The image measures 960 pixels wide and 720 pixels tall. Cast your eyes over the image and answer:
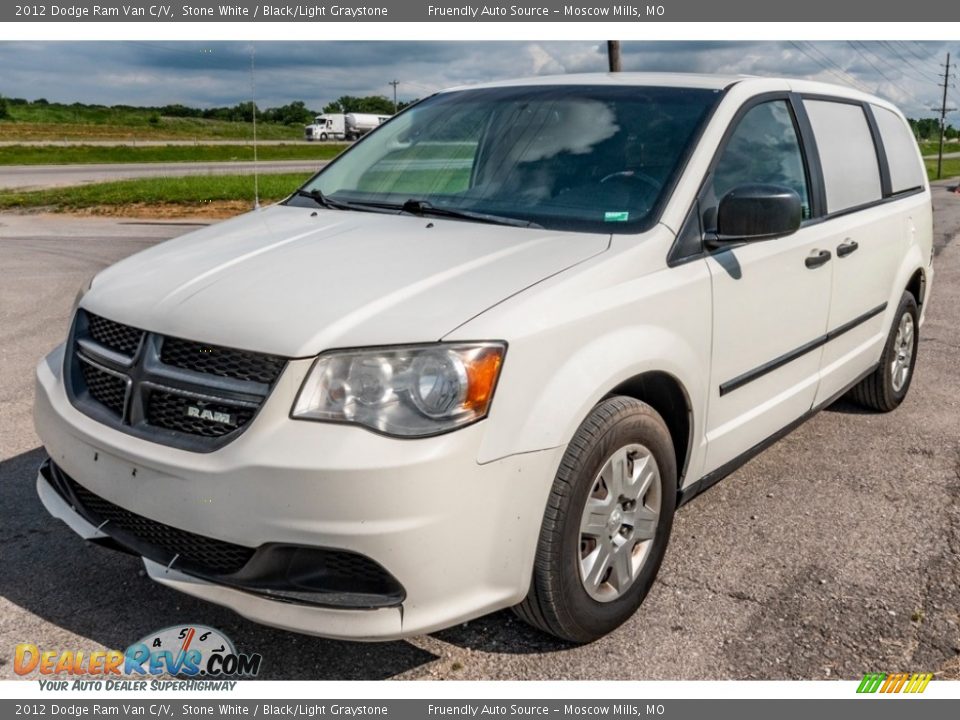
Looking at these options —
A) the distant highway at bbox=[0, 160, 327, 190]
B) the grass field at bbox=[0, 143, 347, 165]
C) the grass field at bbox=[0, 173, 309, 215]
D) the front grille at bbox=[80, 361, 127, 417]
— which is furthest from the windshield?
the grass field at bbox=[0, 143, 347, 165]

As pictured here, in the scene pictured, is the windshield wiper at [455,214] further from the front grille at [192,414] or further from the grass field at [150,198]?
the grass field at [150,198]

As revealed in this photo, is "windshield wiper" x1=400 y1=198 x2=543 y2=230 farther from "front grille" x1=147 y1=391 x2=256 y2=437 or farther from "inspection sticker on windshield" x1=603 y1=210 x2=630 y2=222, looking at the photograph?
"front grille" x1=147 y1=391 x2=256 y2=437

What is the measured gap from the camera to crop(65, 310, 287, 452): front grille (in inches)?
103

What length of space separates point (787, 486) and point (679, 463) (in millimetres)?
1311

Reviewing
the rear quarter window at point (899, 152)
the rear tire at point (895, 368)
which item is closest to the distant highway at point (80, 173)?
the rear quarter window at point (899, 152)

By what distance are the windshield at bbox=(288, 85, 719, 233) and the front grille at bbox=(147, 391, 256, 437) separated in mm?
→ 1299

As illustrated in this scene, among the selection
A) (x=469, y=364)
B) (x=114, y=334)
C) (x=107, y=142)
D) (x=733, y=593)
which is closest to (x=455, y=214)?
(x=469, y=364)

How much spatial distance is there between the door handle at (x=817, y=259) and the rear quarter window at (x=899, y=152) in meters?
1.39

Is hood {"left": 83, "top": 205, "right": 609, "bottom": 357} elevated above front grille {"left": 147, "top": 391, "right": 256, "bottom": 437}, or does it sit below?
above

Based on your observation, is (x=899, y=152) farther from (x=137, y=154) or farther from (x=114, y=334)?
(x=137, y=154)

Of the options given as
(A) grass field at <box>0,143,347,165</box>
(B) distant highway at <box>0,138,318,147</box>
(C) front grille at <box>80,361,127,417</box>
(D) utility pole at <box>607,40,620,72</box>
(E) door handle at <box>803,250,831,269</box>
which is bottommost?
(C) front grille at <box>80,361,127,417</box>

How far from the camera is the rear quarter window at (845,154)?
14.4 feet
